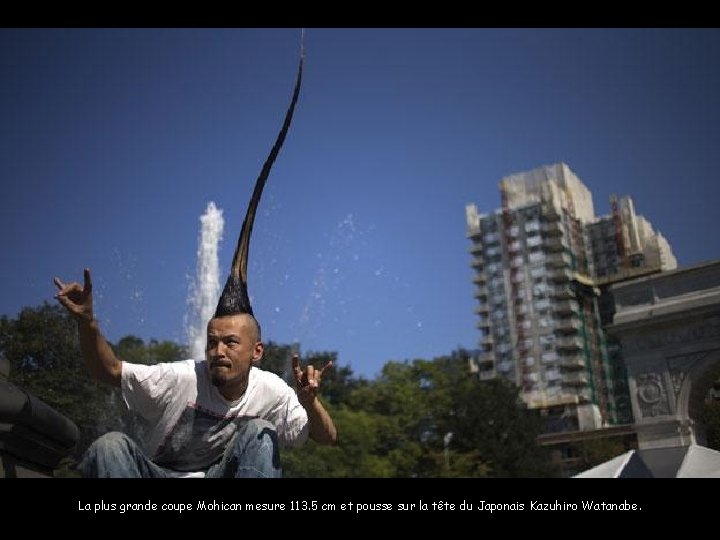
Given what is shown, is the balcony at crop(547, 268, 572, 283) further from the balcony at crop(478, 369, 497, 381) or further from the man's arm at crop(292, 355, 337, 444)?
the man's arm at crop(292, 355, 337, 444)

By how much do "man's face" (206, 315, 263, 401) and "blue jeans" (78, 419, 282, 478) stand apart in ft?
1.02

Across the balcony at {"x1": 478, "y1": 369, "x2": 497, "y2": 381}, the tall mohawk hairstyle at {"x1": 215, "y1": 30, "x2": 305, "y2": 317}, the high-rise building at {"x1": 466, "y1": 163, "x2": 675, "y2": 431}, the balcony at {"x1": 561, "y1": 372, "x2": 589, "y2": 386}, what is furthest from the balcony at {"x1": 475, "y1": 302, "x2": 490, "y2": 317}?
the tall mohawk hairstyle at {"x1": 215, "y1": 30, "x2": 305, "y2": 317}

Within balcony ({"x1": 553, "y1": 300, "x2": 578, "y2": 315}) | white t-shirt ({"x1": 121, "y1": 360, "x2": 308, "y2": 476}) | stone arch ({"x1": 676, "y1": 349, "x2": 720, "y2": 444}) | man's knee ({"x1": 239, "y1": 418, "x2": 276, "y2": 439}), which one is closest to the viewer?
man's knee ({"x1": 239, "y1": 418, "x2": 276, "y2": 439})

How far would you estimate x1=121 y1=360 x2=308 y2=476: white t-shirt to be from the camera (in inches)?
131

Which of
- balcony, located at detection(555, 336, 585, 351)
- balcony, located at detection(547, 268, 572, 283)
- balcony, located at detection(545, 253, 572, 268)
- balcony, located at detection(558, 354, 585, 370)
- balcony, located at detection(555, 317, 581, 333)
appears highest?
balcony, located at detection(545, 253, 572, 268)

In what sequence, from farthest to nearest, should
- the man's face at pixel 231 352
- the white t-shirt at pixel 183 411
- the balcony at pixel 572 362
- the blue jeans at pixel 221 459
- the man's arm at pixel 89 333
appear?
the balcony at pixel 572 362 → the man's face at pixel 231 352 → the white t-shirt at pixel 183 411 → the man's arm at pixel 89 333 → the blue jeans at pixel 221 459

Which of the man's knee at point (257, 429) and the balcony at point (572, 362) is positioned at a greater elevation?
the balcony at point (572, 362)

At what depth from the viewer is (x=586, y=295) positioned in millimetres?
58312

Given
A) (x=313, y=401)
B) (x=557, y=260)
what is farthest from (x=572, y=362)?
(x=313, y=401)

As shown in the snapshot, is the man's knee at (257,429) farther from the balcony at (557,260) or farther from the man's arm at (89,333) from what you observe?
the balcony at (557,260)

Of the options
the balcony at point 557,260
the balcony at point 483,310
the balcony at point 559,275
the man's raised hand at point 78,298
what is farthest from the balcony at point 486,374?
the man's raised hand at point 78,298

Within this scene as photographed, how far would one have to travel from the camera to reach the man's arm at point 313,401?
3.43m

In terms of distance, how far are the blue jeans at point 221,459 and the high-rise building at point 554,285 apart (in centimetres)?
5070
